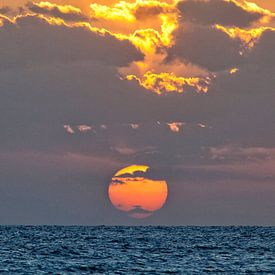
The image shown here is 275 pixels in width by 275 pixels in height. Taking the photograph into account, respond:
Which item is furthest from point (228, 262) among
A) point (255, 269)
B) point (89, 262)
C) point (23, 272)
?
point (23, 272)

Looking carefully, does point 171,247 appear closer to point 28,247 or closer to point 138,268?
point 28,247

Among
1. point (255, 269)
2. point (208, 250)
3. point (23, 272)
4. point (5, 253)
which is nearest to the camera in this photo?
point (23, 272)

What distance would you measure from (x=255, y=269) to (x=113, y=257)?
19.5m

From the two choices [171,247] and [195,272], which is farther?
[171,247]

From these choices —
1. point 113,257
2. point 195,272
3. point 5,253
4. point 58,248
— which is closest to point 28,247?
point 58,248

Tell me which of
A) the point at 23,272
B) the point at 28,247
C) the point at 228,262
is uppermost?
the point at 28,247

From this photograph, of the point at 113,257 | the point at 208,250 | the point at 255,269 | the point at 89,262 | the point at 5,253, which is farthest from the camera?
the point at 208,250

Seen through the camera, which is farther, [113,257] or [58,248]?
[58,248]

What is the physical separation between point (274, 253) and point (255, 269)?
25.0 meters

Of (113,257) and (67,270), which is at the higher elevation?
(113,257)

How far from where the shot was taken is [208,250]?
115750mm

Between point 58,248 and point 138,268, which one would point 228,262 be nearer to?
point 138,268

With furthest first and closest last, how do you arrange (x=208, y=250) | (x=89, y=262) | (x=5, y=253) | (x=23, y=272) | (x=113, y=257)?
(x=208, y=250) → (x=5, y=253) → (x=113, y=257) → (x=89, y=262) → (x=23, y=272)

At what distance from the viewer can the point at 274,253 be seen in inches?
4338
